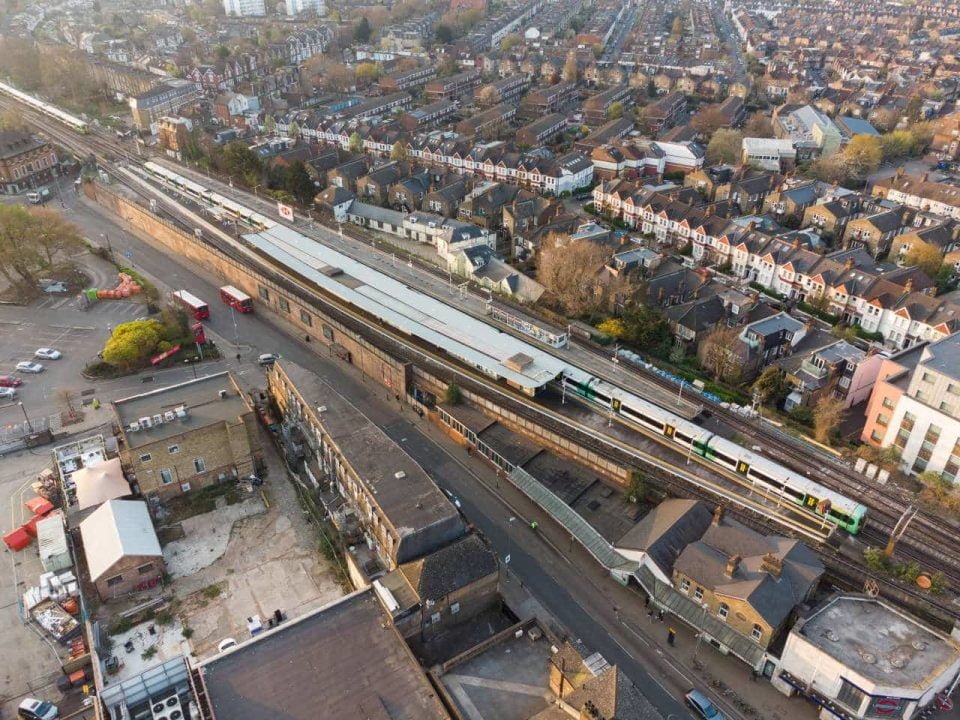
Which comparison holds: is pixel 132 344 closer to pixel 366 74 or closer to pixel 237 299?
pixel 237 299

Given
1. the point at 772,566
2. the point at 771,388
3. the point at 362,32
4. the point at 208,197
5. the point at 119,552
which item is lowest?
the point at 119,552

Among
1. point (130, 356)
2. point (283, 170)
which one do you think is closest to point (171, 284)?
point (130, 356)

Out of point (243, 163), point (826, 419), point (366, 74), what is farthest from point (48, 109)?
point (826, 419)

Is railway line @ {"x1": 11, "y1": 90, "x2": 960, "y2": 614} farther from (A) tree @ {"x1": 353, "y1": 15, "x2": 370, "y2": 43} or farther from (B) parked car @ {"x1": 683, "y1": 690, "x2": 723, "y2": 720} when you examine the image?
(A) tree @ {"x1": 353, "y1": 15, "x2": 370, "y2": 43}

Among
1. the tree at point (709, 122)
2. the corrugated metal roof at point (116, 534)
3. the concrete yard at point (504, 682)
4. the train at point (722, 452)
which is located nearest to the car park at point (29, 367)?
the corrugated metal roof at point (116, 534)

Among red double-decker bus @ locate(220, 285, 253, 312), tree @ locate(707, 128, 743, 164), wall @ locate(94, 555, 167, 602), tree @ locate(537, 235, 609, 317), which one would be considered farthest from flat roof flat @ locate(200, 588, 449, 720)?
tree @ locate(707, 128, 743, 164)

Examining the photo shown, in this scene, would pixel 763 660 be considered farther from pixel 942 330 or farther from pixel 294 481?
pixel 942 330

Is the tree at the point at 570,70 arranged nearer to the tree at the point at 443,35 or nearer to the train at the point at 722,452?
the tree at the point at 443,35
